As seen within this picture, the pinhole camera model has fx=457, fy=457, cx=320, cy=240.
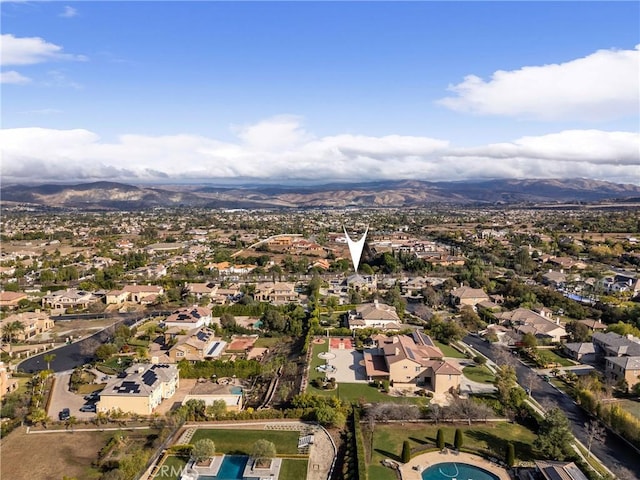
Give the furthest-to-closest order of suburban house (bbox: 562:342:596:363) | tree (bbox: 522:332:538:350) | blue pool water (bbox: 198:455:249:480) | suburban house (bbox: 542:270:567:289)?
suburban house (bbox: 542:270:567:289) < tree (bbox: 522:332:538:350) < suburban house (bbox: 562:342:596:363) < blue pool water (bbox: 198:455:249:480)

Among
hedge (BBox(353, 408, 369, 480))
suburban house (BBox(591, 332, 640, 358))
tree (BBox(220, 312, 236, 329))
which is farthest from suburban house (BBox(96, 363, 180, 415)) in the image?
suburban house (BBox(591, 332, 640, 358))

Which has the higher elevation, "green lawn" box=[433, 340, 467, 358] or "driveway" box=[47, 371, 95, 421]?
"driveway" box=[47, 371, 95, 421]

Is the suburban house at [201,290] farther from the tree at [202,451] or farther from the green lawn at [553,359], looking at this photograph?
the green lawn at [553,359]

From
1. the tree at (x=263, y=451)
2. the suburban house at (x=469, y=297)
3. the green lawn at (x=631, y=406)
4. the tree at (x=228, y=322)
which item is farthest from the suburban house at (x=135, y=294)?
the green lawn at (x=631, y=406)

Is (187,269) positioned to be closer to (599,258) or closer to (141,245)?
(141,245)

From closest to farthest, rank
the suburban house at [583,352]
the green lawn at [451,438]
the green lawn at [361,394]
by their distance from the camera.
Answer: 1. the green lawn at [451,438]
2. the green lawn at [361,394]
3. the suburban house at [583,352]

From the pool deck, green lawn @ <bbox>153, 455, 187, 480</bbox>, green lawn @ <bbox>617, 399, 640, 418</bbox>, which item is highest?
green lawn @ <bbox>153, 455, 187, 480</bbox>

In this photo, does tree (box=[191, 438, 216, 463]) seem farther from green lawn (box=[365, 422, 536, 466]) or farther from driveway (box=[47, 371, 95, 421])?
driveway (box=[47, 371, 95, 421])
